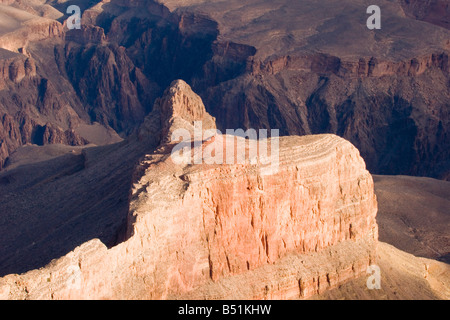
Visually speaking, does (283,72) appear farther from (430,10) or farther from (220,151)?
(220,151)

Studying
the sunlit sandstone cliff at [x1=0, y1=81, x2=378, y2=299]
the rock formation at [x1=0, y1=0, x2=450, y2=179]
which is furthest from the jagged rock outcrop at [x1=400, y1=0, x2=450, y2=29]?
the sunlit sandstone cliff at [x1=0, y1=81, x2=378, y2=299]

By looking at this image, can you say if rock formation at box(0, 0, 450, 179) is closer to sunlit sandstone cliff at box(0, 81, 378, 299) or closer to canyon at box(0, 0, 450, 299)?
canyon at box(0, 0, 450, 299)

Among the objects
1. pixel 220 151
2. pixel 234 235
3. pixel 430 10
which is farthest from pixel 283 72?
pixel 234 235

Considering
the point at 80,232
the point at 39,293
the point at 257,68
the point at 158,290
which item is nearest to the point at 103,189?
the point at 80,232

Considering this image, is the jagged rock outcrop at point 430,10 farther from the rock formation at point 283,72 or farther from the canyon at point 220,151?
the canyon at point 220,151

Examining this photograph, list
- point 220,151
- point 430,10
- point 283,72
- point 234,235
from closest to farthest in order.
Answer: point 234,235 < point 220,151 < point 283,72 < point 430,10

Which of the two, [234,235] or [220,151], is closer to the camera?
[234,235]

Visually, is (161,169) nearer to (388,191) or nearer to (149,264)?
(149,264)

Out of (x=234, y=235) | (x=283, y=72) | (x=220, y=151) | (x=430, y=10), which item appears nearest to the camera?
(x=234, y=235)

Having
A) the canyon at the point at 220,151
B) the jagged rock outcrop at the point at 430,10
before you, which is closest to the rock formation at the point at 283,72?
the jagged rock outcrop at the point at 430,10
